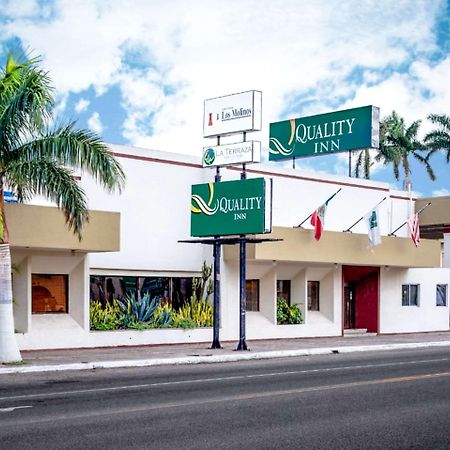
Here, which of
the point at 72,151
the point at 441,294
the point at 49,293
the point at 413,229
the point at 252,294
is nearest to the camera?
the point at 72,151

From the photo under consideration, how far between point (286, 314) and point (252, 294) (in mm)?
1676

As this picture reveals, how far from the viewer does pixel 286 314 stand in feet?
119

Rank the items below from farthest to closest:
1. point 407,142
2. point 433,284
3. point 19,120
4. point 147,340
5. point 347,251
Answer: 1. point 407,142
2. point 433,284
3. point 347,251
4. point 147,340
5. point 19,120

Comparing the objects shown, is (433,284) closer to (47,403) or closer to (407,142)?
(407,142)

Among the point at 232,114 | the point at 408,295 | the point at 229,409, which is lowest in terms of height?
the point at 229,409

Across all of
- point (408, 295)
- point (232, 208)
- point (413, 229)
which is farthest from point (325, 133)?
point (232, 208)

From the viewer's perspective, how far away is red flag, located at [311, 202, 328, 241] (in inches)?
1342

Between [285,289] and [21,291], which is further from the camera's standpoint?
[285,289]

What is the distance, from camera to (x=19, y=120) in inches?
854

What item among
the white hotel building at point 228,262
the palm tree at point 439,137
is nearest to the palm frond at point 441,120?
the palm tree at point 439,137

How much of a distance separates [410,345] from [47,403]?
68.4 feet

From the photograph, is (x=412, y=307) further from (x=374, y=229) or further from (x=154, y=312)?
(x=154, y=312)

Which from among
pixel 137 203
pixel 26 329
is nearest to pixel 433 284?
pixel 137 203

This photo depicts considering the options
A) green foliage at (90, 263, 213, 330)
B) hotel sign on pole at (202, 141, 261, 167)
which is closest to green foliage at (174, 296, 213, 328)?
green foliage at (90, 263, 213, 330)
